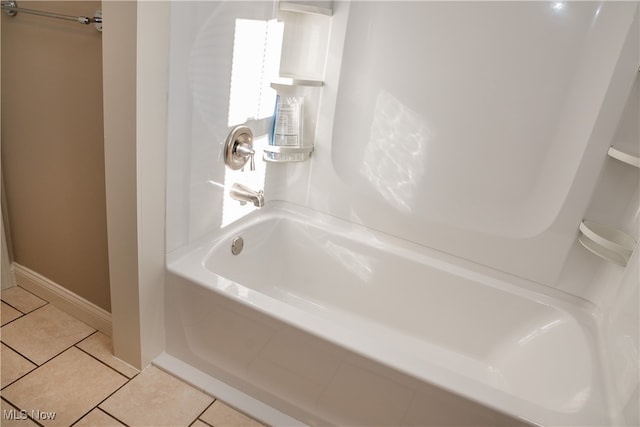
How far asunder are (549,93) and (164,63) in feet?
4.25

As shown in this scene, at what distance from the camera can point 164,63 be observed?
1.28m

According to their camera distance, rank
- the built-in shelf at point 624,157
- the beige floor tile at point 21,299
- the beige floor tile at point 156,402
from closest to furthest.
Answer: the built-in shelf at point 624,157 < the beige floor tile at point 156,402 < the beige floor tile at point 21,299

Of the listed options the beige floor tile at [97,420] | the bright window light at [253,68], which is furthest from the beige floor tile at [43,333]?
the bright window light at [253,68]

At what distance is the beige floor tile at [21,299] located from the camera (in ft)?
6.16

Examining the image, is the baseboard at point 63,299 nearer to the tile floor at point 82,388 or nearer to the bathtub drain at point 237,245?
the tile floor at point 82,388

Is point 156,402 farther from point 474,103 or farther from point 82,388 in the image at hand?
point 474,103

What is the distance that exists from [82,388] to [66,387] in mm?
53

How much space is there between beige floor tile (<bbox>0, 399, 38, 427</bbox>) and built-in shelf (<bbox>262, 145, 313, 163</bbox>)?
4.03 feet

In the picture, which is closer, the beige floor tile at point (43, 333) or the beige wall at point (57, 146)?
the beige wall at point (57, 146)

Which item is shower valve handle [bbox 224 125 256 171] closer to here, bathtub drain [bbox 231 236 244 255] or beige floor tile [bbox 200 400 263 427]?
bathtub drain [bbox 231 236 244 255]

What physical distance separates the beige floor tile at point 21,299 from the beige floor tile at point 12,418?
0.55 metres

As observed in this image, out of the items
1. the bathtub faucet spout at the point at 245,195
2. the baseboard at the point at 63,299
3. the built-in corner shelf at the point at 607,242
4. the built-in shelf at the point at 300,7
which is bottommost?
the baseboard at the point at 63,299

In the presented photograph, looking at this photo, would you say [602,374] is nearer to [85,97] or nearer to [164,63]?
[164,63]

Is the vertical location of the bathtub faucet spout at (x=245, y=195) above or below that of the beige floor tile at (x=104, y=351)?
above
